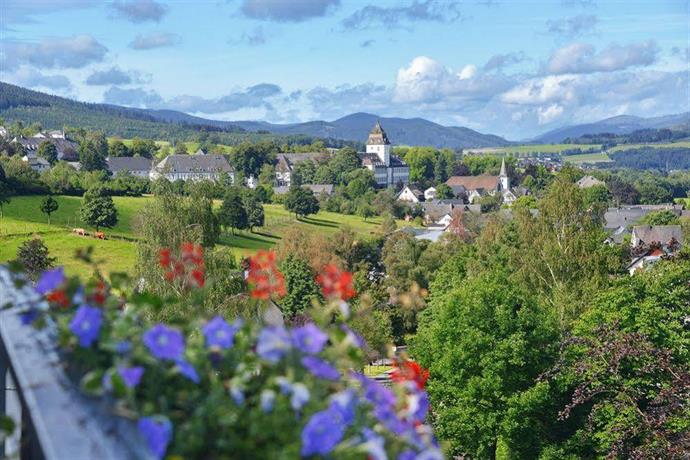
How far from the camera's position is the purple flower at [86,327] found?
2.60 m

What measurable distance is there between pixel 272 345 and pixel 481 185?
182 metres

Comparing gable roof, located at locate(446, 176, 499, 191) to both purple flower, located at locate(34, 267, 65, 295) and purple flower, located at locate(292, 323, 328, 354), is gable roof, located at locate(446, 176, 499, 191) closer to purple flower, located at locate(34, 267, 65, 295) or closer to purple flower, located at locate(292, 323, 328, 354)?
purple flower, located at locate(34, 267, 65, 295)

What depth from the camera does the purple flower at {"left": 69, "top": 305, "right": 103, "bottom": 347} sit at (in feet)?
8.52

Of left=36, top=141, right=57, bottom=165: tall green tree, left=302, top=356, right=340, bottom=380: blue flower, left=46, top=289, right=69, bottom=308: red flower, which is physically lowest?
left=36, top=141, right=57, bottom=165: tall green tree

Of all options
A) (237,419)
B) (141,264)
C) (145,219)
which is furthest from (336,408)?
(145,219)

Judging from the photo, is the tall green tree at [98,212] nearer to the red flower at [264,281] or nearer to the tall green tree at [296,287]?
the tall green tree at [296,287]

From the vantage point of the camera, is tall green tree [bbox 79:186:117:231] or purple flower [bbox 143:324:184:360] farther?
tall green tree [bbox 79:186:117:231]

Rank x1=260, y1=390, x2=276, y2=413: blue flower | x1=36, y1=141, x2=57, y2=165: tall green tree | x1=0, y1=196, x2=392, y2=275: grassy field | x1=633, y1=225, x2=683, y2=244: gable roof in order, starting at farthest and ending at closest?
x1=36, y1=141, x2=57, y2=165: tall green tree < x1=633, y1=225, x2=683, y2=244: gable roof < x1=0, y1=196, x2=392, y2=275: grassy field < x1=260, y1=390, x2=276, y2=413: blue flower

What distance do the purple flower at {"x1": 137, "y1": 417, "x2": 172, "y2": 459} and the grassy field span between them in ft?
150

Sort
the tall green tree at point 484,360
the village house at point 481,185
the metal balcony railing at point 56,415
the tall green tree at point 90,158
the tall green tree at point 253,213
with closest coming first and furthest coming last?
the metal balcony railing at point 56,415 < the tall green tree at point 484,360 < the tall green tree at point 253,213 < the tall green tree at point 90,158 < the village house at point 481,185

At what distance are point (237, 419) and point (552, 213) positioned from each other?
3674 cm

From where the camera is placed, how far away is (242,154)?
170 m

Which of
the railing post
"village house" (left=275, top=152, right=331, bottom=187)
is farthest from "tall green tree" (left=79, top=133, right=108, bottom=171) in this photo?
the railing post

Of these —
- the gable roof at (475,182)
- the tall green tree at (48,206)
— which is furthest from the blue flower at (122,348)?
the gable roof at (475,182)
